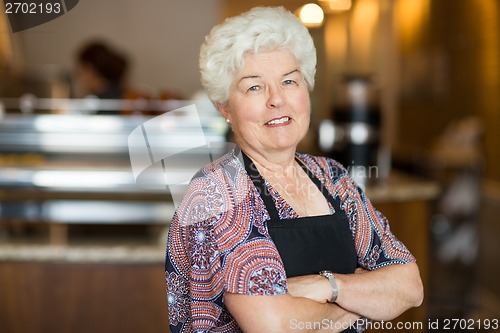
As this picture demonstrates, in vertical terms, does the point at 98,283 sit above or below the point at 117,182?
below

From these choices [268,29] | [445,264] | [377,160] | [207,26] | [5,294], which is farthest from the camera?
[445,264]

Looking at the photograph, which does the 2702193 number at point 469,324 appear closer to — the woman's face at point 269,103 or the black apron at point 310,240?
the black apron at point 310,240

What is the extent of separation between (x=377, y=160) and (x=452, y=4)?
3598 mm

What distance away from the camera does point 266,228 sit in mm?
1203

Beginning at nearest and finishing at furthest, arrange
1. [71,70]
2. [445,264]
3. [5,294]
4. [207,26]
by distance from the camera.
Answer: [207,26], [5,294], [71,70], [445,264]

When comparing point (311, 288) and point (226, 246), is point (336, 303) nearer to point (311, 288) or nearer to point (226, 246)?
point (311, 288)

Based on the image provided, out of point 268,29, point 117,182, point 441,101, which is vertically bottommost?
point 441,101

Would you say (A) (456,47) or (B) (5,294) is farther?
(A) (456,47)

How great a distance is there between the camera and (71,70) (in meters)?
4.24

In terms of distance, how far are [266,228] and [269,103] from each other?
0.22 m

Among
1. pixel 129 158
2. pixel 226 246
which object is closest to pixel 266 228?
pixel 226 246

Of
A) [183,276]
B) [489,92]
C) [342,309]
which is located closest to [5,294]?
[183,276]

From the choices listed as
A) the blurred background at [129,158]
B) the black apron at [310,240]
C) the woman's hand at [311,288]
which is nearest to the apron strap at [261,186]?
the black apron at [310,240]

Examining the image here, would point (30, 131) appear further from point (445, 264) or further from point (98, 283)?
point (445, 264)
